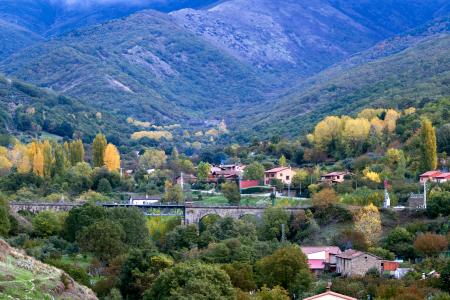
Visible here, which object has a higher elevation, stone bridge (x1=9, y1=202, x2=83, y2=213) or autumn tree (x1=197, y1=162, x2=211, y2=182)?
autumn tree (x1=197, y1=162, x2=211, y2=182)

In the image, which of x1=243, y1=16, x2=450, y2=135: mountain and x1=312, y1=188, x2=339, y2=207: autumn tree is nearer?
x1=312, y1=188, x2=339, y2=207: autumn tree

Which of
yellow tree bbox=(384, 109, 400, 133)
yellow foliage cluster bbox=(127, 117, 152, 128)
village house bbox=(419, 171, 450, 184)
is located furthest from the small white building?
yellow foliage cluster bbox=(127, 117, 152, 128)

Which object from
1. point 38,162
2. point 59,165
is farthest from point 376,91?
point 38,162

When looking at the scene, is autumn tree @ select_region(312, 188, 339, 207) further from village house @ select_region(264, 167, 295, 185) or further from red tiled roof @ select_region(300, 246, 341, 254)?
village house @ select_region(264, 167, 295, 185)

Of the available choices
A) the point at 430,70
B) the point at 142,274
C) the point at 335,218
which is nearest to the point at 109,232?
the point at 142,274

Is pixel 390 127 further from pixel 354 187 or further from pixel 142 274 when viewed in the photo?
pixel 142 274

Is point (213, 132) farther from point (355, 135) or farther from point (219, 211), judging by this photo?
point (219, 211)

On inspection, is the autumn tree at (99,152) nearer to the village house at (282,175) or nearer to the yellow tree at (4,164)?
the yellow tree at (4,164)

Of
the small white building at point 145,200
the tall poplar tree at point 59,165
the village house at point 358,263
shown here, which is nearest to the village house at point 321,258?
the village house at point 358,263
